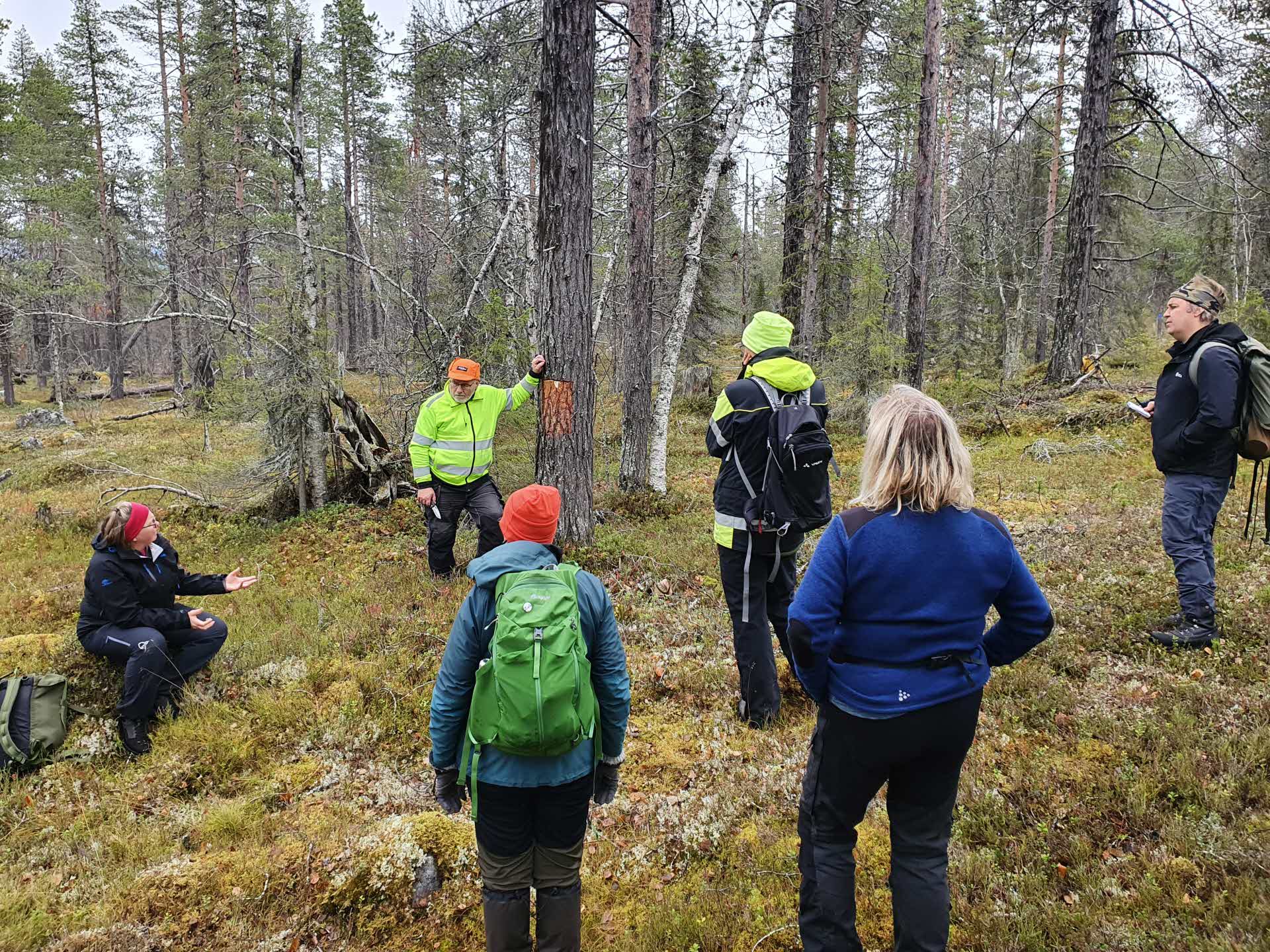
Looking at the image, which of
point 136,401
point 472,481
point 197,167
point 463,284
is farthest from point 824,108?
point 136,401

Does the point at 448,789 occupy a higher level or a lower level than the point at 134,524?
lower

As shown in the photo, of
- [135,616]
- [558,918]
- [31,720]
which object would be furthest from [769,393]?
[31,720]

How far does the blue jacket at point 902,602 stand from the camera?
2.37 meters

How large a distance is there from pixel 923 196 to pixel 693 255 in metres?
5.75

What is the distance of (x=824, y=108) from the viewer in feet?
41.4

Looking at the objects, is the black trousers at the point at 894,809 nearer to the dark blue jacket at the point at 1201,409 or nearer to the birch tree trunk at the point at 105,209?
the dark blue jacket at the point at 1201,409

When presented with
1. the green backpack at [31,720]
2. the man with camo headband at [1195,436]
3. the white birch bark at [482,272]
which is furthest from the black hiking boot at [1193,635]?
the white birch bark at [482,272]

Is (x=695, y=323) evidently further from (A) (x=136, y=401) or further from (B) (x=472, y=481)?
(A) (x=136, y=401)

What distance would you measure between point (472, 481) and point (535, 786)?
5258mm

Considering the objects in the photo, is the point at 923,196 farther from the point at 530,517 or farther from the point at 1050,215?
the point at 530,517

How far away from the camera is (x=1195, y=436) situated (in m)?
4.61

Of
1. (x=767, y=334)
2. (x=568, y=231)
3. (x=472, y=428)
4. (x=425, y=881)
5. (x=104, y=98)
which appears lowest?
(x=425, y=881)

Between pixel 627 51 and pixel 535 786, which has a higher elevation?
pixel 627 51

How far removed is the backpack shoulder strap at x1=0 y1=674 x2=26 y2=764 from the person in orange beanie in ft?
13.2
